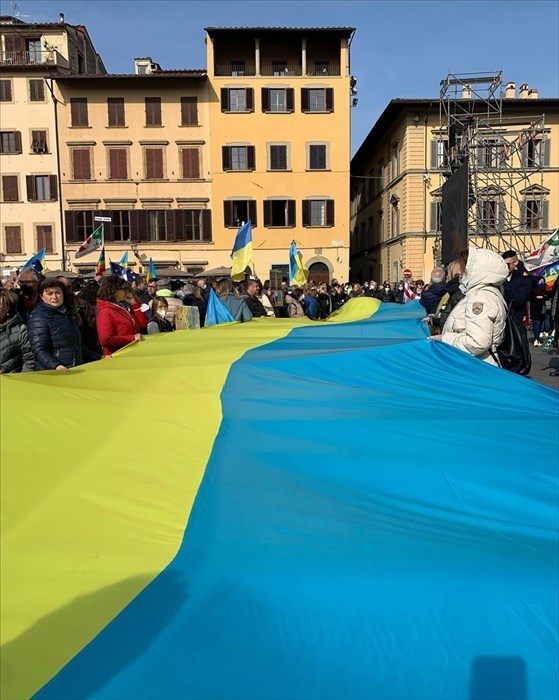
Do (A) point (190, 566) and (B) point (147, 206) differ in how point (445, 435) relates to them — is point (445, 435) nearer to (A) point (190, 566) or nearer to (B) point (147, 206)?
(A) point (190, 566)

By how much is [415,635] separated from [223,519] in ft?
3.01

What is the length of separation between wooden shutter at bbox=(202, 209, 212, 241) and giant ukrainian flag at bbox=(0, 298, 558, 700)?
3377cm

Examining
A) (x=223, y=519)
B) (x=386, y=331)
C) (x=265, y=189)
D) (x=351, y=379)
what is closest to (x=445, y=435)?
(x=351, y=379)

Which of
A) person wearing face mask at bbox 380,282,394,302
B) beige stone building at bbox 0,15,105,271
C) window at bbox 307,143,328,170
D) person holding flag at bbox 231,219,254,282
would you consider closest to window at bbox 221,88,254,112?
window at bbox 307,143,328,170

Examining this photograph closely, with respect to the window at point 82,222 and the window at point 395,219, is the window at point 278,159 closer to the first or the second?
the window at point 395,219

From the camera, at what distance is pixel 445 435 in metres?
3.53

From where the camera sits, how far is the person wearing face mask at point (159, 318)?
27.4ft

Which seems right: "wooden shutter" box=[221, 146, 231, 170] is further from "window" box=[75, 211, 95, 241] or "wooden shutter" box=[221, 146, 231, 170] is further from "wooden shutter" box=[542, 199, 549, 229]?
"wooden shutter" box=[542, 199, 549, 229]

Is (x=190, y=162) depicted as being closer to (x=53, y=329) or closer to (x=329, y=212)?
(x=329, y=212)

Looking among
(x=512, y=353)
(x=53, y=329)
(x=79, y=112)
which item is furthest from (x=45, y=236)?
(x=512, y=353)

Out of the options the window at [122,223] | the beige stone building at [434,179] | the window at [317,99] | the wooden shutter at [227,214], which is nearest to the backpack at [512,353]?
the beige stone building at [434,179]

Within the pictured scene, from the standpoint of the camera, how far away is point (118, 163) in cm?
3700

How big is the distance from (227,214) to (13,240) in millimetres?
12679

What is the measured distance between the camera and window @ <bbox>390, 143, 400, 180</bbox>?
1507 inches
